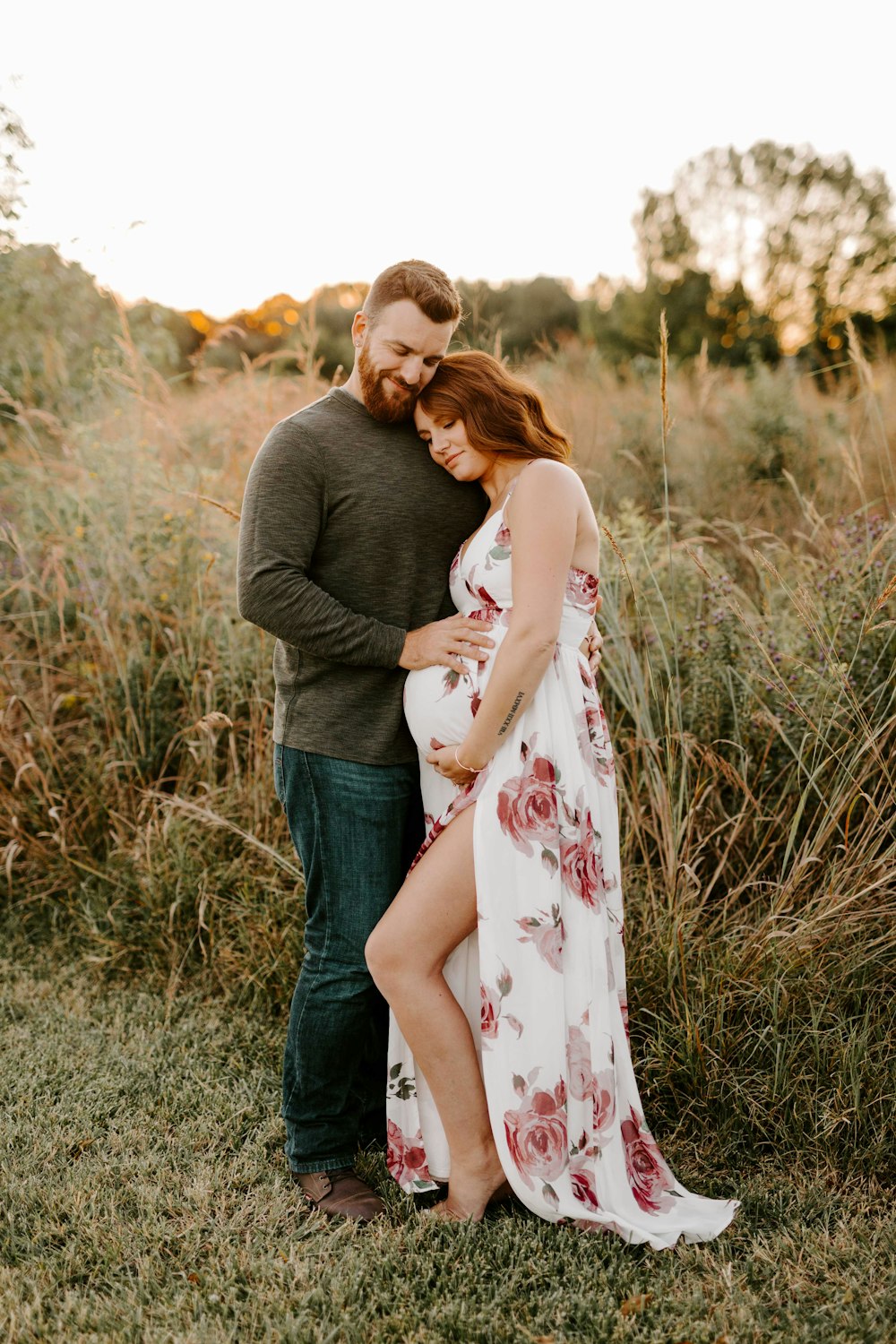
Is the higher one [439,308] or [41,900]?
[439,308]

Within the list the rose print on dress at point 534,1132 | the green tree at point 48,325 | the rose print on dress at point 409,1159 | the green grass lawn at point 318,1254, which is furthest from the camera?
the green tree at point 48,325

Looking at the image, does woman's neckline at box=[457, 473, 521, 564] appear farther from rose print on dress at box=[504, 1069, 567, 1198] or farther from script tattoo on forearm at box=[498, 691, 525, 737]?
rose print on dress at box=[504, 1069, 567, 1198]

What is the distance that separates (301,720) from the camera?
111 inches

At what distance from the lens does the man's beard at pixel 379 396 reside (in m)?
2.72

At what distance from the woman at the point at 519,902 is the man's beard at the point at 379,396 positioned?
2.1 inches

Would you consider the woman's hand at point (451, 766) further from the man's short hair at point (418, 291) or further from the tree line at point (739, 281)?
the tree line at point (739, 281)

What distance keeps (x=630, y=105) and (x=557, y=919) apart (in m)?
7.20

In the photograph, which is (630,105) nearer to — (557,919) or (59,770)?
(59,770)

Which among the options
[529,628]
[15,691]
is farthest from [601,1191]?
[15,691]

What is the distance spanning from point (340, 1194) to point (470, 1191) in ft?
1.14

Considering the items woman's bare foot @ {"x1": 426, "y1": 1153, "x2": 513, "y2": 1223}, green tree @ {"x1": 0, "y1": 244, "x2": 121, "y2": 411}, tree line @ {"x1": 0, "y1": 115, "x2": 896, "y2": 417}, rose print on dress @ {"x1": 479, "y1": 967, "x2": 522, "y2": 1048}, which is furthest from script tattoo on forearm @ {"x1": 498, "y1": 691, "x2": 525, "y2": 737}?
tree line @ {"x1": 0, "y1": 115, "x2": 896, "y2": 417}

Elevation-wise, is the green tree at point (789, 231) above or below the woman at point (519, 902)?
above

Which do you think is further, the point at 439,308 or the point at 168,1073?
the point at 168,1073

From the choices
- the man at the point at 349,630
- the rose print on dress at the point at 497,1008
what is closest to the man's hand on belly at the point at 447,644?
the man at the point at 349,630
